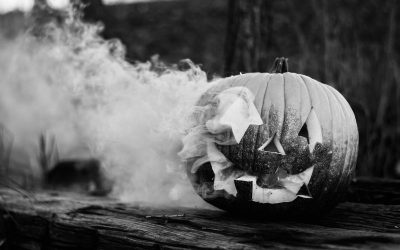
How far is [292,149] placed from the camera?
1.86 metres

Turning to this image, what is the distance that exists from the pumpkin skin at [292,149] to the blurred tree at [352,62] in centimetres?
144

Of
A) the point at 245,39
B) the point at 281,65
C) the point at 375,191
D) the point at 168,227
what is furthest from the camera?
the point at 245,39

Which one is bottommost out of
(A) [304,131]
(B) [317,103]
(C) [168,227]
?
(C) [168,227]

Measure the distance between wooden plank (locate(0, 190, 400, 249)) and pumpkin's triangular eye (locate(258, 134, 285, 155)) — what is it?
1.00 ft

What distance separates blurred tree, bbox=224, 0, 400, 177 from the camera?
3467mm

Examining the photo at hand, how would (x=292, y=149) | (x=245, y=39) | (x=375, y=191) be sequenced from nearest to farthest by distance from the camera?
(x=292, y=149), (x=375, y=191), (x=245, y=39)

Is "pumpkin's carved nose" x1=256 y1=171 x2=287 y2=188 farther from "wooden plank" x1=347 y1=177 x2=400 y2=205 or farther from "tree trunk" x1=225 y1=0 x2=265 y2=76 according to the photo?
"tree trunk" x1=225 y1=0 x2=265 y2=76

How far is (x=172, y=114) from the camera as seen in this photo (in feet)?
7.56

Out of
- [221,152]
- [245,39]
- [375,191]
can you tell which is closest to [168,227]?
[221,152]

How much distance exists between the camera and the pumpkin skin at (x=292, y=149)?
1872 millimetres

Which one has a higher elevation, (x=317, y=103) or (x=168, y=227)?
(x=317, y=103)

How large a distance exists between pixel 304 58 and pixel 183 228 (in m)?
2.77

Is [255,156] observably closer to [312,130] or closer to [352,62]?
[312,130]

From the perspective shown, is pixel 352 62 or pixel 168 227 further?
pixel 352 62
